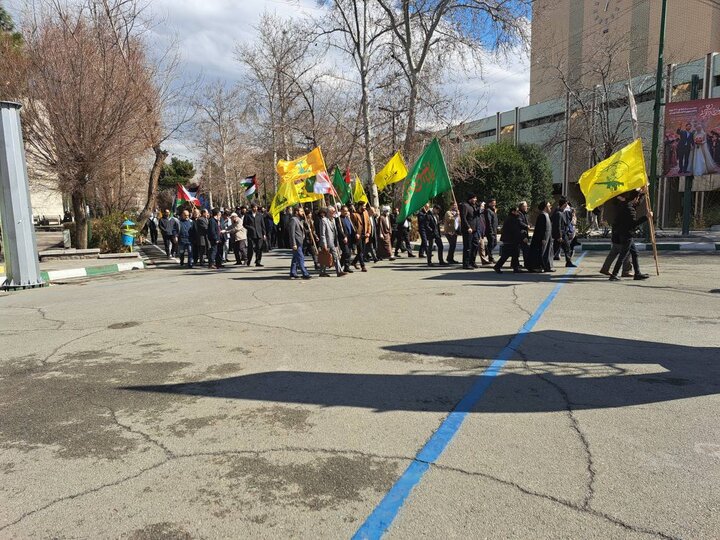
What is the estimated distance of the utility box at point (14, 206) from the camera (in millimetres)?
11578

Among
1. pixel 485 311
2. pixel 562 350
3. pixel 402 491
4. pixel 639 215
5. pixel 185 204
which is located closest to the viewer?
pixel 402 491

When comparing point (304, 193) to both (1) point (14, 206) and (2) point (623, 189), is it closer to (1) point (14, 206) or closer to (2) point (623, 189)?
(1) point (14, 206)

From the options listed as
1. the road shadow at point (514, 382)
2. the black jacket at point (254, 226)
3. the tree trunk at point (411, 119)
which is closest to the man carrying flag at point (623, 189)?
the road shadow at point (514, 382)

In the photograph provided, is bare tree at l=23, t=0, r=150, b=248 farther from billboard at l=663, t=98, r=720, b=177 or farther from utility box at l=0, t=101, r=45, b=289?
billboard at l=663, t=98, r=720, b=177

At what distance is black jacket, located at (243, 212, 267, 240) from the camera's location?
53.0 feet

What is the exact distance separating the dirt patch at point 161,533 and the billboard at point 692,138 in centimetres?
2247

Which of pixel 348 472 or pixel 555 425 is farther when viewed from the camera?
pixel 555 425

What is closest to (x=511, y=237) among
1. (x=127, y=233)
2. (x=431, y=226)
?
(x=431, y=226)

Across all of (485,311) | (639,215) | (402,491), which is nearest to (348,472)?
(402,491)

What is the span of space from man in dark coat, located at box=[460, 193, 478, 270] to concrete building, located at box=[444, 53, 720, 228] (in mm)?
12815

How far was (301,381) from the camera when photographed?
480 cm

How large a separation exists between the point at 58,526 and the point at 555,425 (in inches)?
125

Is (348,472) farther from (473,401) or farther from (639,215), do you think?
(639,215)

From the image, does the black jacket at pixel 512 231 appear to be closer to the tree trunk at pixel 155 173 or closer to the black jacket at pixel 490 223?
the black jacket at pixel 490 223
